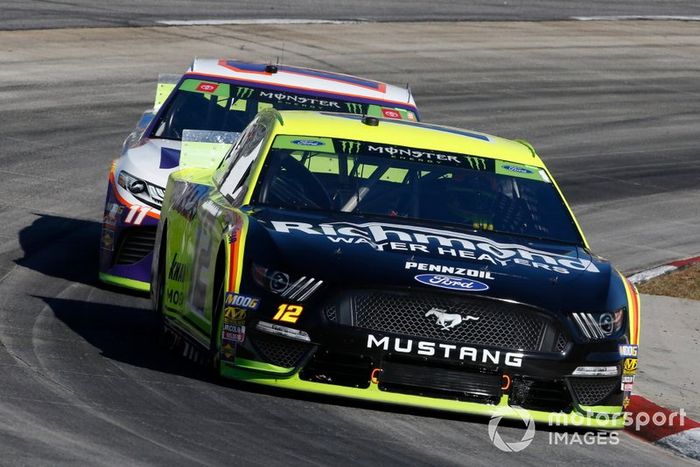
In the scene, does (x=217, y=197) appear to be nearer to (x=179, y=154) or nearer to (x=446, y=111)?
(x=179, y=154)

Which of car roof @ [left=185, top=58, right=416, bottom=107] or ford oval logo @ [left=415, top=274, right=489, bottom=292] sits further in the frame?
car roof @ [left=185, top=58, right=416, bottom=107]

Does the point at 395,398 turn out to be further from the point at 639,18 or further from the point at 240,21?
the point at 639,18

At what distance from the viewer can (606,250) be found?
47.4ft

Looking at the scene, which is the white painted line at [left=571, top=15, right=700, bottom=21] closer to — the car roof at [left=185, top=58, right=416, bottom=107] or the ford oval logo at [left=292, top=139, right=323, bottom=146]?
the car roof at [left=185, top=58, right=416, bottom=107]

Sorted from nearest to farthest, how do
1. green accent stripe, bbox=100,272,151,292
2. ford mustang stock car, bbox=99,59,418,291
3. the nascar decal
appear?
Result: the nascar decal → green accent stripe, bbox=100,272,151,292 → ford mustang stock car, bbox=99,59,418,291

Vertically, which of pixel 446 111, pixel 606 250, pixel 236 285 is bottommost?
pixel 446 111

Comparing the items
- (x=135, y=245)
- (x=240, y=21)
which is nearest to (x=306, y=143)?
(x=135, y=245)

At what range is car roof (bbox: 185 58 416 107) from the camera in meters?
12.1

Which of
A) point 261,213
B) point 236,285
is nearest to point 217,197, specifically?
point 261,213

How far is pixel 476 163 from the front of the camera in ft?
28.5

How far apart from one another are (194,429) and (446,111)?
636 inches

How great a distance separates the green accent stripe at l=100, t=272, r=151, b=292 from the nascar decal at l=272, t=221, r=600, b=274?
3.01 metres

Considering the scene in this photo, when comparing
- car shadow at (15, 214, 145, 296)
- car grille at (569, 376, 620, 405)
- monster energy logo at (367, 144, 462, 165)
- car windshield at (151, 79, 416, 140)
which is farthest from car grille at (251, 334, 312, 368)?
car windshield at (151, 79, 416, 140)

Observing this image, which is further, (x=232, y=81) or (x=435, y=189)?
(x=232, y=81)
